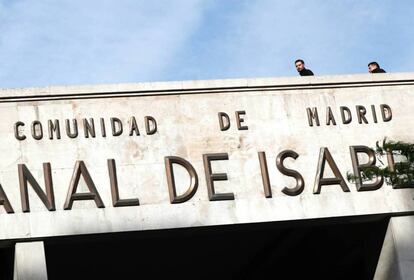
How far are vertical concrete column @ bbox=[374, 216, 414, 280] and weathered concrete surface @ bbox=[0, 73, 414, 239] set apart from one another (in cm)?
38

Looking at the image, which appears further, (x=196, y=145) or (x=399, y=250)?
(x=399, y=250)

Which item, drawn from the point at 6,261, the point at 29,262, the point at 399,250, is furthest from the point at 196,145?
the point at 399,250

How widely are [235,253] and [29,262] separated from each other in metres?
8.87

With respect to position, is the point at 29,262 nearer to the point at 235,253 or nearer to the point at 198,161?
the point at 198,161

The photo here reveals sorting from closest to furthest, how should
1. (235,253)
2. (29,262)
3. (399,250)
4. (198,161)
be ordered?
(29,262)
(198,161)
(399,250)
(235,253)

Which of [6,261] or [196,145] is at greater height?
[196,145]

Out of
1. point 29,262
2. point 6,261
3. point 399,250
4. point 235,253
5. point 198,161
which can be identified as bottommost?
point 399,250

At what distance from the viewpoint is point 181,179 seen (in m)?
29.3

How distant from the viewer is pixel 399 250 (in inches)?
1190

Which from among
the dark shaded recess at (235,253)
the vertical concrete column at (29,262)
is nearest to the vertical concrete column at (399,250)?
the dark shaded recess at (235,253)

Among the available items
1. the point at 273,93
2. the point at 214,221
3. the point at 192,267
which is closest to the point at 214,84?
the point at 273,93

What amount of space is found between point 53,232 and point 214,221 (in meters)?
3.63

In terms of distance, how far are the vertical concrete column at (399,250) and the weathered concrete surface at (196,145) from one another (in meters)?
0.38

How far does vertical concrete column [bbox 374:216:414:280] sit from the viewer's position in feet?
98.5
